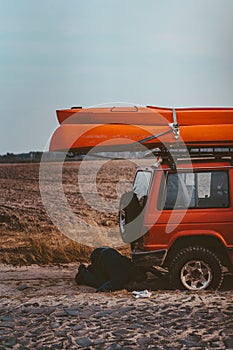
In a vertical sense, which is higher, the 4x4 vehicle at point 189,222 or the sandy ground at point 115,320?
the 4x4 vehicle at point 189,222

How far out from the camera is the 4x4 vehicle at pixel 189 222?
10.6 metres

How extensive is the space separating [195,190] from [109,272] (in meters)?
2.15

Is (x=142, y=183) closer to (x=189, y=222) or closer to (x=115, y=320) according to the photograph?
(x=189, y=222)

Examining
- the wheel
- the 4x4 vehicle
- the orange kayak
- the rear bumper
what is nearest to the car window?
the 4x4 vehicle

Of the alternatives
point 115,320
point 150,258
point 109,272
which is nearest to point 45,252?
point 109,272

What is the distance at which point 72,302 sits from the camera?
9992mm

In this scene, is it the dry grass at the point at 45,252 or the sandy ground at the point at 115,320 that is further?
the dry grass at the point at 45,252

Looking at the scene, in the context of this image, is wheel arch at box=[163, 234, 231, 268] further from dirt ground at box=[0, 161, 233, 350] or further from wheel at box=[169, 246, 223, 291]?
dirt ground at box=[0, 161, 233, 350]

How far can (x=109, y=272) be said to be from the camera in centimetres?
1146

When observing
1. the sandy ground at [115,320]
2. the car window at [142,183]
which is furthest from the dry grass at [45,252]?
the car window at [142,183]

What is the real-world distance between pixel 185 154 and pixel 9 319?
397 centimetres

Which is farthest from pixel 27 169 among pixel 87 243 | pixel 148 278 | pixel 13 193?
pixel 148 278

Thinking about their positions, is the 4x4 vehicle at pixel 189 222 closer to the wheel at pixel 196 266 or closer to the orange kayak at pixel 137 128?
the wheel at pixel 196 266

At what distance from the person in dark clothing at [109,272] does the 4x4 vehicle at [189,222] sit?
701 mm
